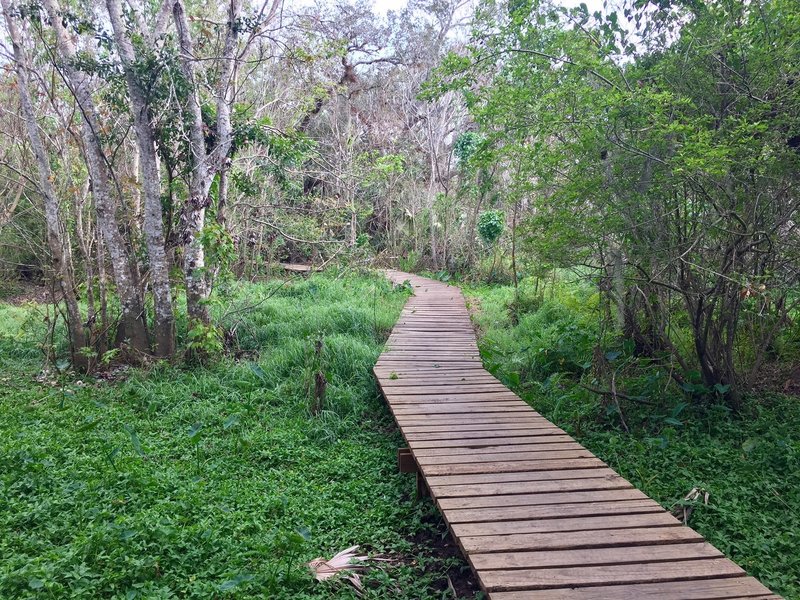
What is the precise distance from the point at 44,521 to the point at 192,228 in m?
3.42

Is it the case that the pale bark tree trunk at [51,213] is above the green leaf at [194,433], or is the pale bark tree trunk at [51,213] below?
above

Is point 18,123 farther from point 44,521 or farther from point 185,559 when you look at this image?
point 185,559

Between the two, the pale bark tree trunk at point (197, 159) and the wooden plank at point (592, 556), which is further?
the pale bark tree trunk at point (197, 159)

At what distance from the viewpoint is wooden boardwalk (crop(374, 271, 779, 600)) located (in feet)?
7.86

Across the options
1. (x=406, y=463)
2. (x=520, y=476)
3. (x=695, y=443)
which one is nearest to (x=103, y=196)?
(x=406, y=463)

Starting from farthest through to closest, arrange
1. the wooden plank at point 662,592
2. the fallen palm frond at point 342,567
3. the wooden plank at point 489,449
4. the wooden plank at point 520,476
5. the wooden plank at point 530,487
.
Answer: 1. the wooden plank at point 489,449
2. the wooden plank at point 520,476
3. the wooden plank at point 530,487
4. the fallen palm frond at point 342,567
5. the wooden plank at point 662,592

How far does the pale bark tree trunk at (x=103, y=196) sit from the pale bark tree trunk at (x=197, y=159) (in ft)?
1.97

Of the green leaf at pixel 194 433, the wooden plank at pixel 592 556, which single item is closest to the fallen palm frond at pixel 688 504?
the wooden plank at pixel 592 556

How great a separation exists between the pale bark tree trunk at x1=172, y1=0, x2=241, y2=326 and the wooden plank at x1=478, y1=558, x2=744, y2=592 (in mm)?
4595

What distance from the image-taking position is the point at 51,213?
20.1 feet

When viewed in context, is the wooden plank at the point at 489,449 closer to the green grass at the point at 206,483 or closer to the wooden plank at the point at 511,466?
the wooden plank at the point at 511,466

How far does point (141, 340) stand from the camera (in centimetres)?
630

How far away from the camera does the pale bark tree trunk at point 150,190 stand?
5598 mm

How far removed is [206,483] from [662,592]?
9.65 ft
